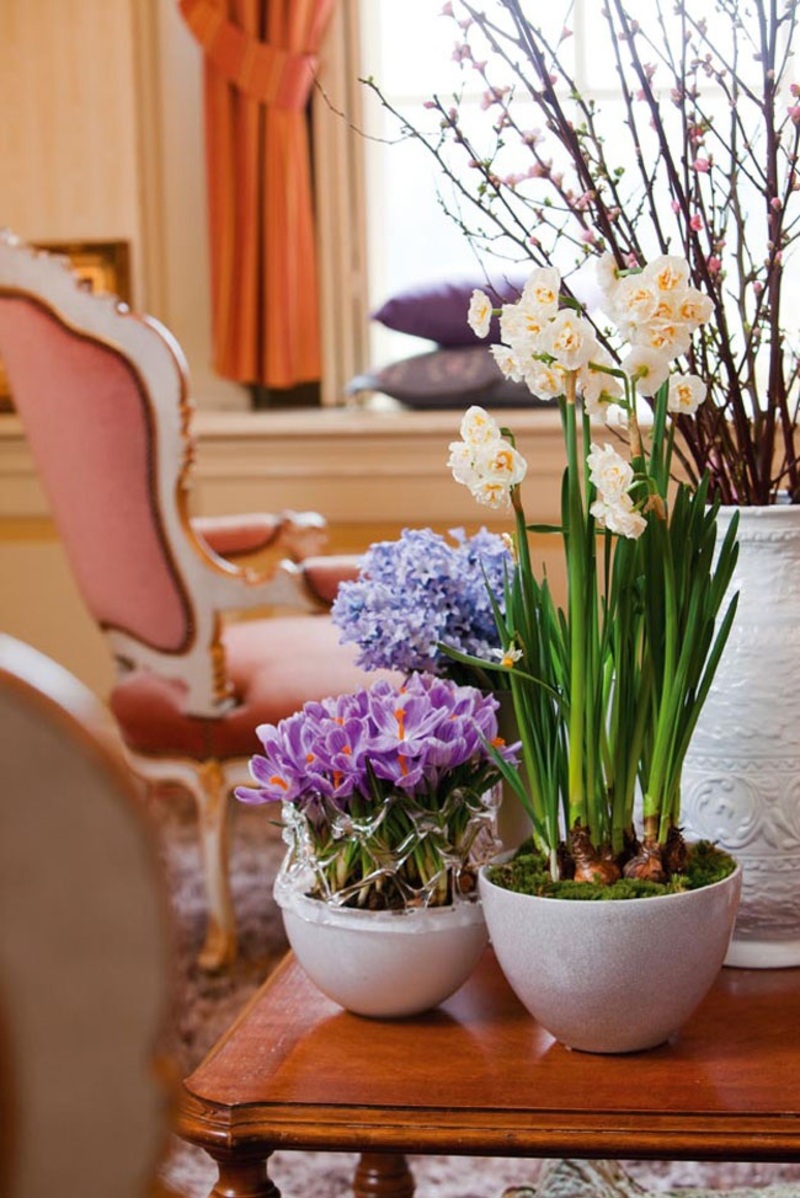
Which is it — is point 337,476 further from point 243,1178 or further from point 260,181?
point 243,1178

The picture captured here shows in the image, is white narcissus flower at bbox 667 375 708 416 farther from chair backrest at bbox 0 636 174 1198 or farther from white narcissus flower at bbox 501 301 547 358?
chair backrest at bbox 0 636 174 1198

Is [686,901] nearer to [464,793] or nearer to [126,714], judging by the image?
[464,793]

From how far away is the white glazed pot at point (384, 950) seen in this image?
1.06 m

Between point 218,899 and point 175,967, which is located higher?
point 175,967

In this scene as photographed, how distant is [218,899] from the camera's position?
8.71ft

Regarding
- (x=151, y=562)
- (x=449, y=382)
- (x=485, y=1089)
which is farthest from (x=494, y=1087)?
(x=449, y=382)

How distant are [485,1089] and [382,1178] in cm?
56

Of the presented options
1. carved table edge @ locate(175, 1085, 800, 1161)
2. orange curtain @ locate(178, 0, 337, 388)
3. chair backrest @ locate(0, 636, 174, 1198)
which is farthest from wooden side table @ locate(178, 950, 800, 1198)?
orange curtain @ locate(178, 0, 337, 388)

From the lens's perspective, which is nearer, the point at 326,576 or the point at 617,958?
the point at 617,958

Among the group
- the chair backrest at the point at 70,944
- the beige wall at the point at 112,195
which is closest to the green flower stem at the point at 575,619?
the chair backrest at the point at 70,944

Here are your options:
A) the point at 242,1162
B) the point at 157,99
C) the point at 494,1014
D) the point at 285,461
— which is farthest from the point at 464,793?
the point at 157,99

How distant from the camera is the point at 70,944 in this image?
0.35 m

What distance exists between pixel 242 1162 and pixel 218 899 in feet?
5.51

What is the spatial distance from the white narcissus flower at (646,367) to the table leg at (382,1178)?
0.84 meters
